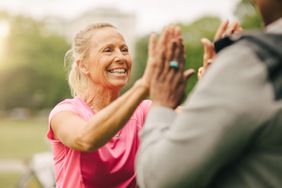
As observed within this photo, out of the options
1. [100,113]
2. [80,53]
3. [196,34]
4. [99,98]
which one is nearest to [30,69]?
[196,34]

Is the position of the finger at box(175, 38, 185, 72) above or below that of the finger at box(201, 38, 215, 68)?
above

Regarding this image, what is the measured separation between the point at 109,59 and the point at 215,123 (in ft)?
5.86

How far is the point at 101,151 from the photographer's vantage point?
295 cm

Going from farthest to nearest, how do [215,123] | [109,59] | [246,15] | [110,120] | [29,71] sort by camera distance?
1. [29,71]
2. [246,15]
3. [109,59]
4. [110,120]
5. [215,123]

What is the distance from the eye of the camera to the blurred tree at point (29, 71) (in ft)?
231

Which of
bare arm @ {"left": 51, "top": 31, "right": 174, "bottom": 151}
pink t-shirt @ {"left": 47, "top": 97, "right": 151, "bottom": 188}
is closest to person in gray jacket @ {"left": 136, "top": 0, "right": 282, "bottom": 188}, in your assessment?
bare arm @ {"left": 51, "top": 31, "right": 174, "bottom": 151}

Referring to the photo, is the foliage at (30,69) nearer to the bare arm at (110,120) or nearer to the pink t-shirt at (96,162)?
the pink t-shirt at (96,162)

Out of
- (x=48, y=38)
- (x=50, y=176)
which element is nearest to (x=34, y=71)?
(x=48, y=38)

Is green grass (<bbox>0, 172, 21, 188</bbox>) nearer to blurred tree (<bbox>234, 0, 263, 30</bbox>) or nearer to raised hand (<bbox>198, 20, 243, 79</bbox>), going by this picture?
raised hand (<bbox>198, 20, 243, 79</bbox>)

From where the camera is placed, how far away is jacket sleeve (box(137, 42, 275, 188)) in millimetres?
1635

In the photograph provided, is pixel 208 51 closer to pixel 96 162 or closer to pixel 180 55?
pixel 180 55

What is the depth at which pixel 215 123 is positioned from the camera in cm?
164

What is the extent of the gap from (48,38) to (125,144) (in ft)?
244

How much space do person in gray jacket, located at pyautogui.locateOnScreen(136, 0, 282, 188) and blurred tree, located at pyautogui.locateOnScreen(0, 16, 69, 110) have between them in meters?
68.9
